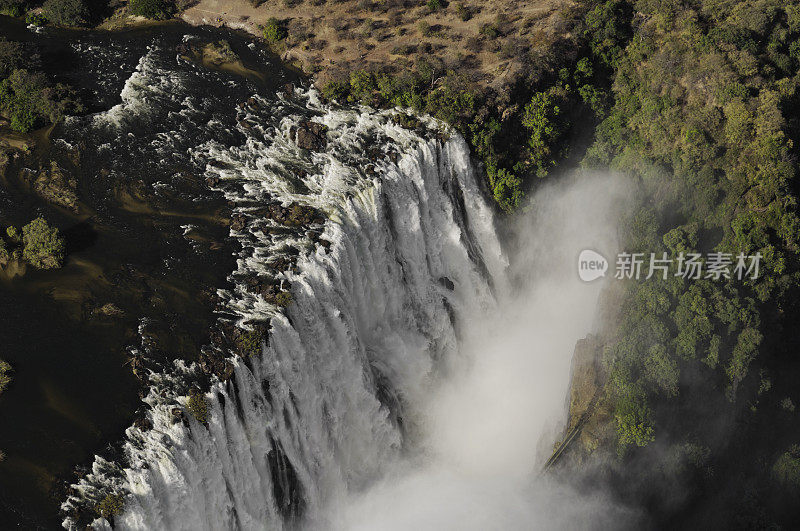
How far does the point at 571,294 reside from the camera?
5716cm

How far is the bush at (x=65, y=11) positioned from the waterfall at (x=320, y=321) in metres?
8.25

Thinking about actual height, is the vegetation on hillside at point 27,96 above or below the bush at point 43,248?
above

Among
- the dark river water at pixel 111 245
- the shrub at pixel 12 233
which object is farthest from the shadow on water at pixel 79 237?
the shrub at pixel 12 233

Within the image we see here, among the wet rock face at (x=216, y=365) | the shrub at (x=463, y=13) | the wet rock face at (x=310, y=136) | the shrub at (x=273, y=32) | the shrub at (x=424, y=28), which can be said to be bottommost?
the wet rock face at (x=216, y=365)

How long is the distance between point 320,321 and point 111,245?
1356 cm

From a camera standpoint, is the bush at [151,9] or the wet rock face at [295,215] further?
the bush at [151,9]

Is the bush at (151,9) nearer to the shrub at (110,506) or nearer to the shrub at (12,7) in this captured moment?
the shrub at (12,7)

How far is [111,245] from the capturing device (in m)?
40.8

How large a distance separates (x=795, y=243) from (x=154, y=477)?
4818cm

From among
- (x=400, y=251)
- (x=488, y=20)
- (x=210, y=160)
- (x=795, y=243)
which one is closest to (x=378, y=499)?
(x=400, y=251)

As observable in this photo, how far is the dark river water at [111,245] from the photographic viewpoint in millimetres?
32969

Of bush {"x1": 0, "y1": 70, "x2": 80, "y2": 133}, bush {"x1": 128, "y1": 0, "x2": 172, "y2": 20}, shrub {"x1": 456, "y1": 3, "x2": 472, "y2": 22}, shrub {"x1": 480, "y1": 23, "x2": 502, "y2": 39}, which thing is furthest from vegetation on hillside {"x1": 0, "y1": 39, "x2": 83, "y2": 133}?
shrub {"x1": 480, "y1": 23, "x2": 502, "y2": 39}

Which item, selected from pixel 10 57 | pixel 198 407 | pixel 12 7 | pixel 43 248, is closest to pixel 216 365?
pixel 198 407

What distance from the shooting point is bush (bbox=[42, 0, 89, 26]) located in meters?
54.2
